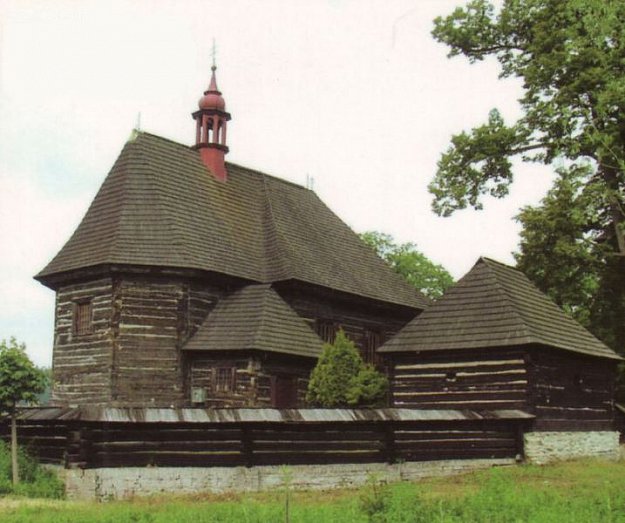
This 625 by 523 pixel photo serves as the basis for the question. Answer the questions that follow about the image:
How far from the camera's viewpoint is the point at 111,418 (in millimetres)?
15594

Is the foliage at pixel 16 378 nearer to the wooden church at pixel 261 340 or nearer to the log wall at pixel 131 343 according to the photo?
the wooden church at pixel 261 340

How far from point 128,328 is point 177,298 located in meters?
1.72

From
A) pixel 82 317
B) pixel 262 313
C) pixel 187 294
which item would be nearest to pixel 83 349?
pixel 82 317

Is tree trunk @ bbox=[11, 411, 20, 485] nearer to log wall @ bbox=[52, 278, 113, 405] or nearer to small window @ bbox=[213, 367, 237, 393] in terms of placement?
log wall @ bbox=[52, 278, 113, 405]

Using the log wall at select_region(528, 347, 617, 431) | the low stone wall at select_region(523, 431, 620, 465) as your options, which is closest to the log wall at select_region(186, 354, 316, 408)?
the log wall at select_region(528, 347, 617, 431)

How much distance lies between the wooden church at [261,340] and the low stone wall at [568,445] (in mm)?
71

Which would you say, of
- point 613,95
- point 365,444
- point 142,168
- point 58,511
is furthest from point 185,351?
point 613,95

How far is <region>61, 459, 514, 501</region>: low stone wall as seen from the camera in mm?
15508

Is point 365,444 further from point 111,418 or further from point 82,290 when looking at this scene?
point 82,290

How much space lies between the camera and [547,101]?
27.8 metres

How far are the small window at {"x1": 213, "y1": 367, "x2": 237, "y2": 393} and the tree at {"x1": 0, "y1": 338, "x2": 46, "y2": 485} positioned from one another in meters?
7.22

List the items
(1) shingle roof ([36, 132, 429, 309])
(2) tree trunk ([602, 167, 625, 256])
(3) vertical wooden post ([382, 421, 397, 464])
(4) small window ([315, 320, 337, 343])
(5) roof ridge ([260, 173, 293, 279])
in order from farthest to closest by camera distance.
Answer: (4) small window ([315, 320, 337, 343]) → (5) roof ridge ([260, 173, 293, 279]) → (2) tree trunk ([602, 167, 625, 256]) → (1) shingle roof ([36, 132, 429, 309]) → (3) vertical wooden post ([382, 421, 397, 464])

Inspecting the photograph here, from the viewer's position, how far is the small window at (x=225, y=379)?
81.1 feet

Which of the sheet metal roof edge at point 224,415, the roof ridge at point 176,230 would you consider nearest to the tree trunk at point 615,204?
the sheet metal roof edge at point 224,415
